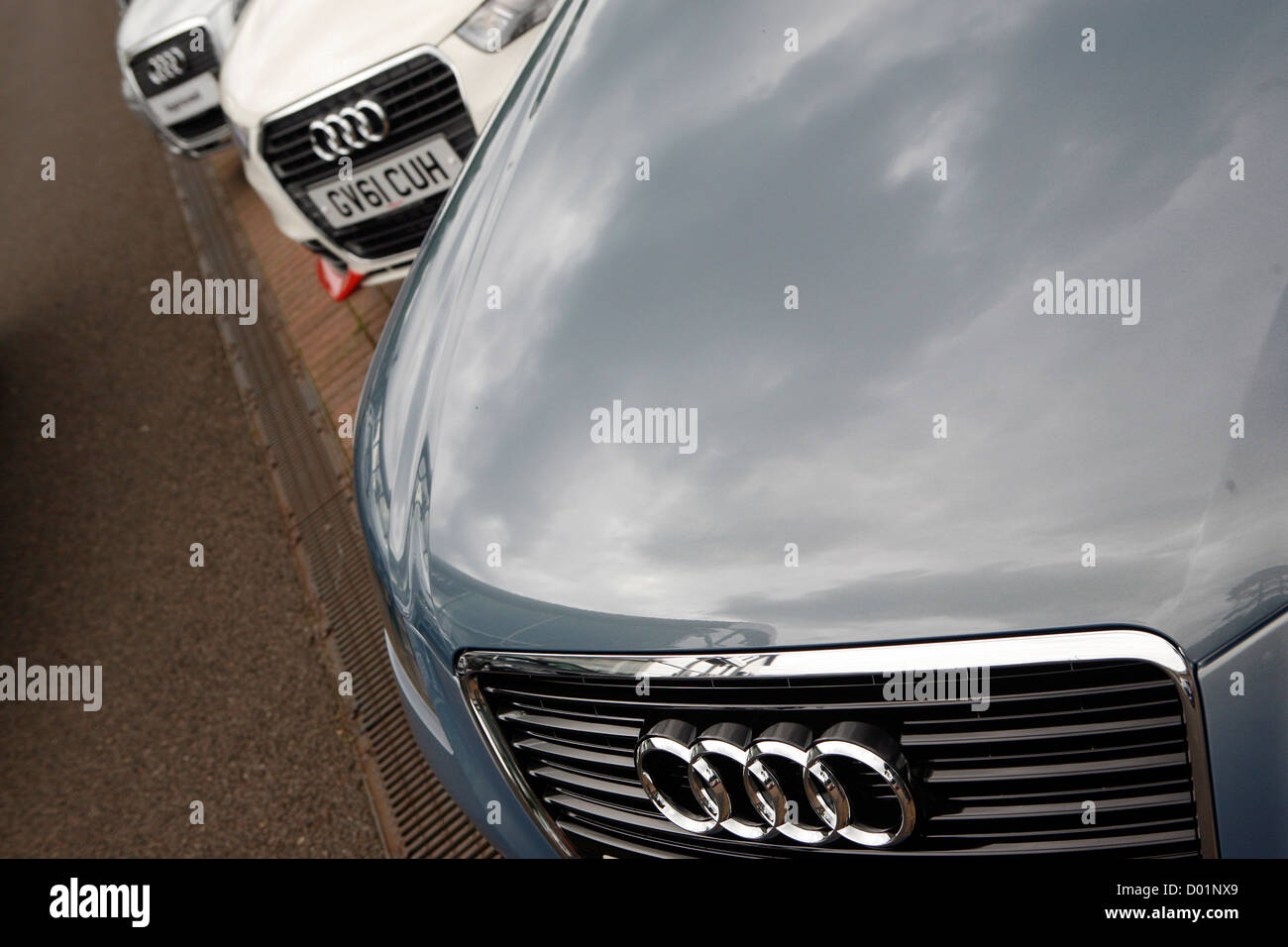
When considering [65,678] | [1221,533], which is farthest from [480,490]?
[65,678]

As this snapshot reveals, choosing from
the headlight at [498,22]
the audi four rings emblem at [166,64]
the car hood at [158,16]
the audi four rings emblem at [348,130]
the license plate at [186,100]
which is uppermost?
the car hood at [158,16]

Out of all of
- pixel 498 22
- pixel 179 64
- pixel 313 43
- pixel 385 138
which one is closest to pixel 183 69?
pixel 179 64

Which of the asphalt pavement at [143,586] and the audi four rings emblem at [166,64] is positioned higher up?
the audi four rings emblem at [166,64]

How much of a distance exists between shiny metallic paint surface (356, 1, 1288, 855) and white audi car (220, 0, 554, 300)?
161cm

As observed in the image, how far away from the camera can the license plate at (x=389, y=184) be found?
11.5 ft

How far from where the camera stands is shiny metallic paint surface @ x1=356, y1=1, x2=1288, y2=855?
1.21 metres

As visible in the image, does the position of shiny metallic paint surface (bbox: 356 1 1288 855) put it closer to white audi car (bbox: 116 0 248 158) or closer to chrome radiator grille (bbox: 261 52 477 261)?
chrome radiator grille (bbox: 261 52 477 261)

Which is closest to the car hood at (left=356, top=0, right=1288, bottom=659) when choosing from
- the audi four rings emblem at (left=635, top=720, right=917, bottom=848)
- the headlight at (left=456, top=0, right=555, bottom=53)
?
the audi four rings emblem at (left=635, top=720, right=917, bottom=848)

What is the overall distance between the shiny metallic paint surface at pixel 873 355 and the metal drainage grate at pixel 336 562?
20.0 inches

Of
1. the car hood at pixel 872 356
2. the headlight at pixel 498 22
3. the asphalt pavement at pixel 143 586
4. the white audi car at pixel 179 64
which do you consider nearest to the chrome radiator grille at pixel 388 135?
the headlight at pixel 498 22

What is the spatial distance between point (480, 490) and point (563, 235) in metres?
0.45

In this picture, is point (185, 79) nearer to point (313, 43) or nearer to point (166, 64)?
point (166, 64)

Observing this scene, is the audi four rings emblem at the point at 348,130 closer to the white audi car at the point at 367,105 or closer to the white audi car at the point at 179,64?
the white audi car at the point at 367,105

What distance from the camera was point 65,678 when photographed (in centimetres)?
347
